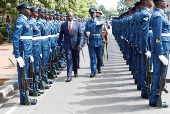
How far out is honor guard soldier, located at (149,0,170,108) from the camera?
5.90 metres

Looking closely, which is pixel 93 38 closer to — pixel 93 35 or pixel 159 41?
pixel 93 35

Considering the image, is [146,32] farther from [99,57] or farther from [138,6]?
[99,57]

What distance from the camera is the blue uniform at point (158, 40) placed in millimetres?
5902

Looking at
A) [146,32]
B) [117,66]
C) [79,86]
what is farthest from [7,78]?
[146,32]

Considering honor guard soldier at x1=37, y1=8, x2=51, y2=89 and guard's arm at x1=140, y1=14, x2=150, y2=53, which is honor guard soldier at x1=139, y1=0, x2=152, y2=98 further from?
honor guard soldier at x1=37, y1=8, x2=51, y2=89

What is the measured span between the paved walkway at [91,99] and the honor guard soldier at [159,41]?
48 cm

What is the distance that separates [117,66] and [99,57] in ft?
7.39

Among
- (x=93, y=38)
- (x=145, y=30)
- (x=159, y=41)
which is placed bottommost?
(x=93, y=38)

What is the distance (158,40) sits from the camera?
5.91m

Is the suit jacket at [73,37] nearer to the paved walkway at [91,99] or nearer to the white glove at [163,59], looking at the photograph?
the paved walkway at [91,99]

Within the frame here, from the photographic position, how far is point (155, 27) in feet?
19.4

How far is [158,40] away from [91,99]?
2.30 metres

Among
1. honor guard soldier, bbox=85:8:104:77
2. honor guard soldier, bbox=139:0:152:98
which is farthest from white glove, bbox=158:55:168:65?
honor guard soldier, bbox=85:8:104:77

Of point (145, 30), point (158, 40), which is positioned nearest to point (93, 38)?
point (145, 30)
